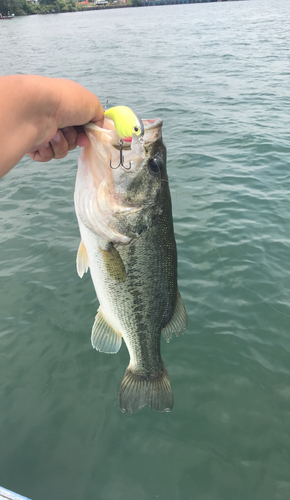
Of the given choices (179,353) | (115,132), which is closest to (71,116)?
(115,132)

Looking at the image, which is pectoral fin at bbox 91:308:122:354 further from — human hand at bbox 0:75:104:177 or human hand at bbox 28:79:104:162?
human hand at bbox 0:75:104:177

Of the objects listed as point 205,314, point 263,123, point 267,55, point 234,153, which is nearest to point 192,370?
point 205,314

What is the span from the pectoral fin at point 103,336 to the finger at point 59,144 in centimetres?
129

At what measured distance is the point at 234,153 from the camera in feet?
29.5

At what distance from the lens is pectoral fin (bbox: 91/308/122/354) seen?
2.66 metres

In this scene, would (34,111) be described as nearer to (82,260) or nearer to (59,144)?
(59,144)

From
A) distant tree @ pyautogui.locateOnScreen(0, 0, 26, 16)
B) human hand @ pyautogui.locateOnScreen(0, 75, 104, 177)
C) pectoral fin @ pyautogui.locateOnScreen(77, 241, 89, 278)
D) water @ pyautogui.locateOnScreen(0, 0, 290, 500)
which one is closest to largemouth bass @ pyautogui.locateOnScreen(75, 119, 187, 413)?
pectoral fin @ pyautogui.locateOnScreen(77, 241, 89, 278)

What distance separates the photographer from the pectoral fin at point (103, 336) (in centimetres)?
266

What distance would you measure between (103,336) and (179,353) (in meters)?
1.74

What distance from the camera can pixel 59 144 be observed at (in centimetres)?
192

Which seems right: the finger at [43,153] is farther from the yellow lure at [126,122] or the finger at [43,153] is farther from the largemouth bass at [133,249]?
the yellow lure at [126,122]

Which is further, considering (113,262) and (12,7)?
(12,7)

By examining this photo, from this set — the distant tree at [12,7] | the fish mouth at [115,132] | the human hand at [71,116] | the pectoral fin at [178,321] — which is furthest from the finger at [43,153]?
the distant tree at [12,7]

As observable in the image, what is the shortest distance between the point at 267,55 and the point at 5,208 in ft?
64.6
